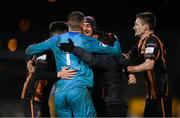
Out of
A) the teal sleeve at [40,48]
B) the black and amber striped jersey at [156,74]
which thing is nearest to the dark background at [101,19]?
the black and amber striped jersey at [156,74]

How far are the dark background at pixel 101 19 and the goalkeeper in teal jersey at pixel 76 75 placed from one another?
14.7ft

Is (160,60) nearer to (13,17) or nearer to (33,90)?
(33,90)

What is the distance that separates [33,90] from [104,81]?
1237 mm

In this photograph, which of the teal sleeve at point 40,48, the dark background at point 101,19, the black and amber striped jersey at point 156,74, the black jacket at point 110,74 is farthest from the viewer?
the dark background at point 101,19

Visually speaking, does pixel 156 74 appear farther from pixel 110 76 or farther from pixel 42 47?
pixel 42 47

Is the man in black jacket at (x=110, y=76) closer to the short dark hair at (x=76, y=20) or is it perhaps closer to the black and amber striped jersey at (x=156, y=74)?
the short dark hair at (x=76, y=20)

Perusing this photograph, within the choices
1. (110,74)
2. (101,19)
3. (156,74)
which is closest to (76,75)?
(110,74)

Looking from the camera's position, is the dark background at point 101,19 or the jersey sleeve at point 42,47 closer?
the jersey sleeve at point 42,47

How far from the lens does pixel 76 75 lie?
664 centimetres

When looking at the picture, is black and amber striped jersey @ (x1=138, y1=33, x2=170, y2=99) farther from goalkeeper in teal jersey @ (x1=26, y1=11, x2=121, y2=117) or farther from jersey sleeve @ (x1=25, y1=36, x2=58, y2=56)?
jersey sleeve @ (x1=25, y1=36, x2=58, y2=56)

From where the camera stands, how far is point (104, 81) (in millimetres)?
6863

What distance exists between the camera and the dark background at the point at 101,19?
1134 centimetres

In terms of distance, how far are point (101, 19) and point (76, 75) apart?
5139 mm

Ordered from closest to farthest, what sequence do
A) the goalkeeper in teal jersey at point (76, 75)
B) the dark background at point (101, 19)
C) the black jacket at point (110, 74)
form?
the goalkeeper in teal jersey at point (76, 75) → the black jacket at point (110, 74) → the dark background at point (101, 19)
